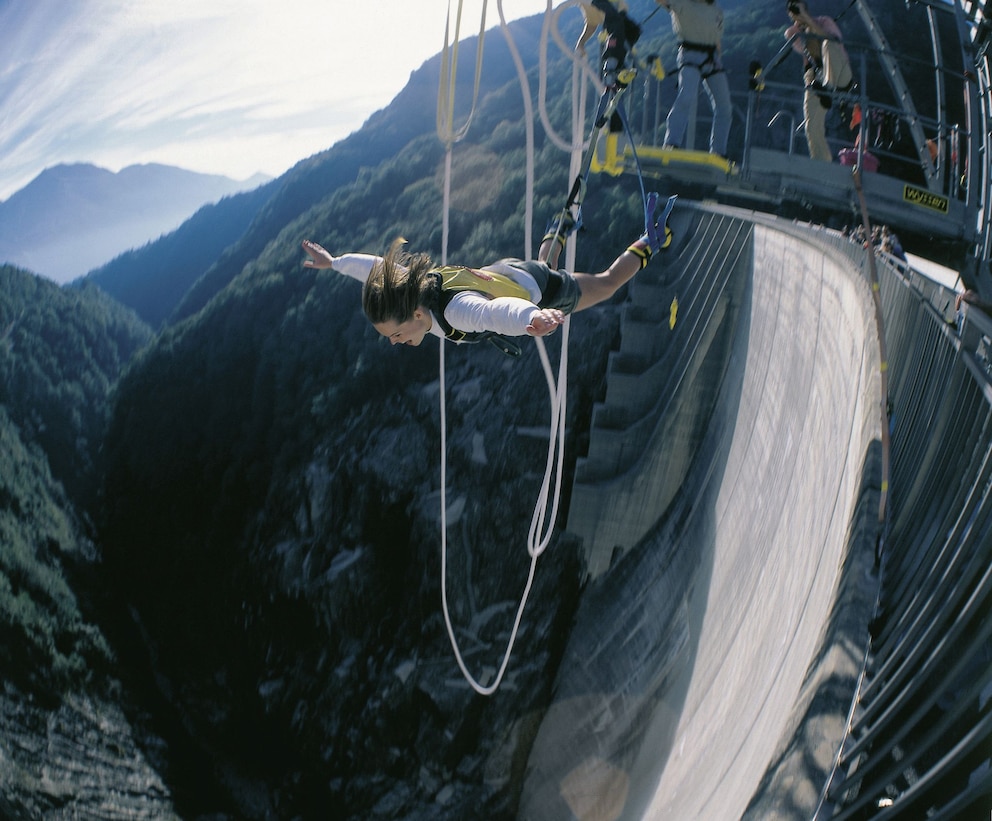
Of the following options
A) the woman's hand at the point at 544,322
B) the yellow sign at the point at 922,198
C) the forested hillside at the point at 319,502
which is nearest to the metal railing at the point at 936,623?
the woman's hand at the point at 544,322

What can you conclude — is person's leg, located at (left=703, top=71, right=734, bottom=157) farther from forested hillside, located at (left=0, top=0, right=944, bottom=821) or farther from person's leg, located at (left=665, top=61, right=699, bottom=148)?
forested hillside, located at (left=0, top=0, right=944, bottom=821)

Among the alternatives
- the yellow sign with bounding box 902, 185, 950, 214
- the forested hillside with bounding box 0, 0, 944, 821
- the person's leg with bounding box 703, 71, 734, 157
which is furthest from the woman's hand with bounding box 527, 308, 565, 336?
the forested hillside with bounding box 0, 0, 944, 821

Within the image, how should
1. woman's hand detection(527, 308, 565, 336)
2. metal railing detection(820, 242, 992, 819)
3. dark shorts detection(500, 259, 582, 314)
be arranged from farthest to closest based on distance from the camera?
dark shorts detection(500, 259, 582, 314)
woman's hand detection(527, 308, 565, 336)
metal railing detection(820, 242, 992, 819)

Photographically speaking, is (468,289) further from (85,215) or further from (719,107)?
(85,215)

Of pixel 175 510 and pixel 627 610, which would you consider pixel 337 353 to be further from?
pixel 627 610

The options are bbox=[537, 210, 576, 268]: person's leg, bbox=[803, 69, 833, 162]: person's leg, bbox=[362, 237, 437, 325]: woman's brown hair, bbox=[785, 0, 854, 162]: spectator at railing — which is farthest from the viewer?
bbox=[803, 69, 833, 162]: person's leg

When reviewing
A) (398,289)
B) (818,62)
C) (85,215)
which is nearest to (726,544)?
(818,62)

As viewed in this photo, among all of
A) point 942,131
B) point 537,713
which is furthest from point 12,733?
point 942,131
